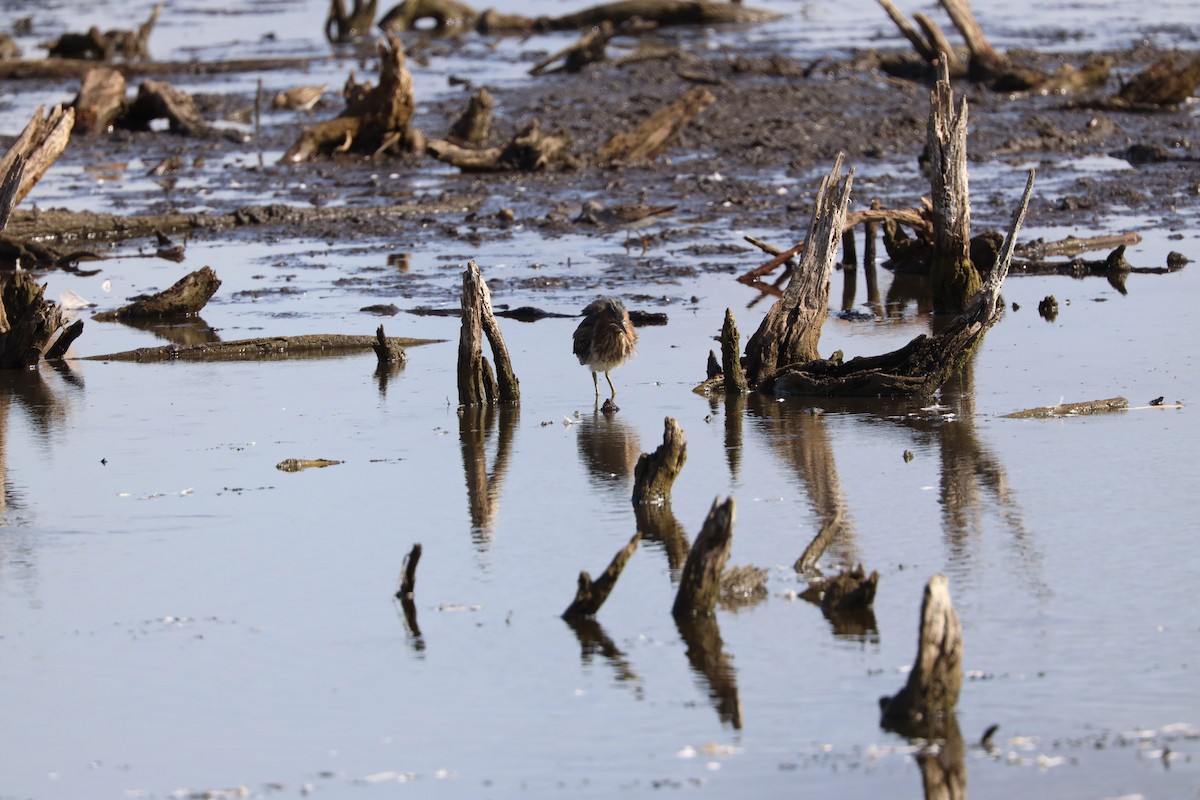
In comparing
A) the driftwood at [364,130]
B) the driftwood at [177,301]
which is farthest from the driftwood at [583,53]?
the driftwood at [177,301]

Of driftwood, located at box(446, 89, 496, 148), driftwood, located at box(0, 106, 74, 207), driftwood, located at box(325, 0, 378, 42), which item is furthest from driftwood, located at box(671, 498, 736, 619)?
driftwood, located at box(325, 0, 378, 42)

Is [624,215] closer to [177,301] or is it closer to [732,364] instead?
[177,301]

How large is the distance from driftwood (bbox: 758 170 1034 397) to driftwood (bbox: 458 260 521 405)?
159cm

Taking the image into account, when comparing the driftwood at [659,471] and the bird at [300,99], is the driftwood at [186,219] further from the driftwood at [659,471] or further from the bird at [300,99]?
the driftwood at [659,471]

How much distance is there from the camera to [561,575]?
7.97 m

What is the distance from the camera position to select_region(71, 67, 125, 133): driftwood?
81.9ft

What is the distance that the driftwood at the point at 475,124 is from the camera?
2197 cm

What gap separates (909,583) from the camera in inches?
302

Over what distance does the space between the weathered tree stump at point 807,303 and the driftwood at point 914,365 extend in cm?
16

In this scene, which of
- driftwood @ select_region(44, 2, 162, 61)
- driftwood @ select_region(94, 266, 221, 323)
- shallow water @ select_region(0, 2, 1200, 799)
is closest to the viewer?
shallow water @ select_region(0, 2, 1200, 799)

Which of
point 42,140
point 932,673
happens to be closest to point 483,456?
point 932,673

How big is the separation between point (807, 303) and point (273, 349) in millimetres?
3909

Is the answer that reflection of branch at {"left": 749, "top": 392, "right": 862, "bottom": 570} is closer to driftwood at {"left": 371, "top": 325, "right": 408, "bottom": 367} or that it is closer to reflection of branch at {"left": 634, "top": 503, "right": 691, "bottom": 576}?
reflection of branch at {"left": 634, "top": 503, "right": 691, "bottom": 576}

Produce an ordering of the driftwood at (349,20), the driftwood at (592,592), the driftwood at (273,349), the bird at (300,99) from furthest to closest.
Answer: the driftwood at (349,20)
the bird at (300,99)
the driftwood at (273,349)
the driftwood at (592,592)
